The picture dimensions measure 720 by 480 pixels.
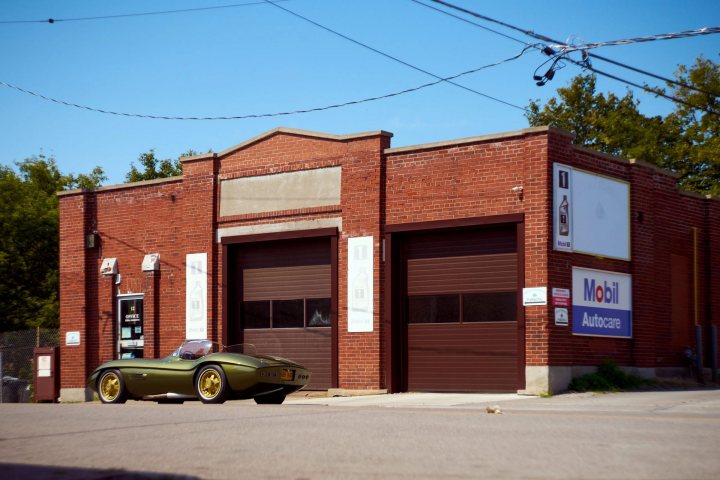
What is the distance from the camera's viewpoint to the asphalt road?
8.11 meters

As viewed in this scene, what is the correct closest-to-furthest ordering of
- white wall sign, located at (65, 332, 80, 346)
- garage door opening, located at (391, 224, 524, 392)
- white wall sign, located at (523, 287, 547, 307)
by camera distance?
white wall sign, located at (523, 287, 547, 307) < garage door opening, located at (391, 224, 524, 392) < white wall sign, located at (65, 332, 80, 346)

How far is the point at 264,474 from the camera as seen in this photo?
26.3 feet

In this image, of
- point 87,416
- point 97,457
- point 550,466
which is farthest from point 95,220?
point 550,466

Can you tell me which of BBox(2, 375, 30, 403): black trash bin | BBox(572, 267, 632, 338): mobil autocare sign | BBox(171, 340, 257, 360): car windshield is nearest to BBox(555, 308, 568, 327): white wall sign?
BBox(572, 267, 632, 338): mobil autocare sign

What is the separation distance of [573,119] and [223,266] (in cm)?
2620

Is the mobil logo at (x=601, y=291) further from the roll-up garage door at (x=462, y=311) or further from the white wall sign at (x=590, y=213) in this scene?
the roll-up garage door at (x=462, y=311)

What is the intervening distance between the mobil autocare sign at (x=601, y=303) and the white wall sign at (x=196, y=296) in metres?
10.2

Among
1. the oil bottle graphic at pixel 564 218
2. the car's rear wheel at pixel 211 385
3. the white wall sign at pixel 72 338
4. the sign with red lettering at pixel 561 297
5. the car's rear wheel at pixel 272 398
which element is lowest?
the car's rear wheel at pixel 272 398

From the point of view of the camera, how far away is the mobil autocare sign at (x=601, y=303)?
23.0m

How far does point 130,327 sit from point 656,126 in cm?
2860

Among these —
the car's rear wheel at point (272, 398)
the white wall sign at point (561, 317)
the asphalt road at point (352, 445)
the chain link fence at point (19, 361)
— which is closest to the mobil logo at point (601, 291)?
the white wall sign at point (561, 317)

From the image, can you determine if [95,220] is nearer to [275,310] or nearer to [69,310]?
[69,310]

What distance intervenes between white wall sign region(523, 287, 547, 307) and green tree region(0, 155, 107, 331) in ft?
110

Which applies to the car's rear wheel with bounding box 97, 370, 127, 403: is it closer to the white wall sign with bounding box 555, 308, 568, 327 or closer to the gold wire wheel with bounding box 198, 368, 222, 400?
the gold wire wheel with bounding box 198, 368, 222, 400
